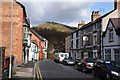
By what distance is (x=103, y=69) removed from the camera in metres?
15.3

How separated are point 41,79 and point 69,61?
18.3 meters

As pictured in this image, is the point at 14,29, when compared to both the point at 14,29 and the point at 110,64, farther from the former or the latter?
the point at 110,64

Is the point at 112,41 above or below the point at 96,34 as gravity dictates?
below

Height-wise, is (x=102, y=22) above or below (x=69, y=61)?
above

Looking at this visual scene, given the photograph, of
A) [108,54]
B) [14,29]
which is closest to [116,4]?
[108,54]

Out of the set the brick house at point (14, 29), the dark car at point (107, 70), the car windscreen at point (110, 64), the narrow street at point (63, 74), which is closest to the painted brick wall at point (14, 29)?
the brick house at point (14, 29)

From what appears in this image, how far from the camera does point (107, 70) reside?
47.5 ft

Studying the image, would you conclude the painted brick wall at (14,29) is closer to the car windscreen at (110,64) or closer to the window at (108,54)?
the window at (108,54)

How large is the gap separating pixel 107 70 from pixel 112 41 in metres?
11.4

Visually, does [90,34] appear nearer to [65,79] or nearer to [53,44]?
[65,79]

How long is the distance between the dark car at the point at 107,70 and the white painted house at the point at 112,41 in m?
7.76

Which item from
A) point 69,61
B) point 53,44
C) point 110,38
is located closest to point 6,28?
point 69,61

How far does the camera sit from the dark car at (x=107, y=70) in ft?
44.8

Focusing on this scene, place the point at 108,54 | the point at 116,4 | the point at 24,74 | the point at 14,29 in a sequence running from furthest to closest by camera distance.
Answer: the point at 116,4
the point at 14,29
the point at 108,54
the point at 24,74
